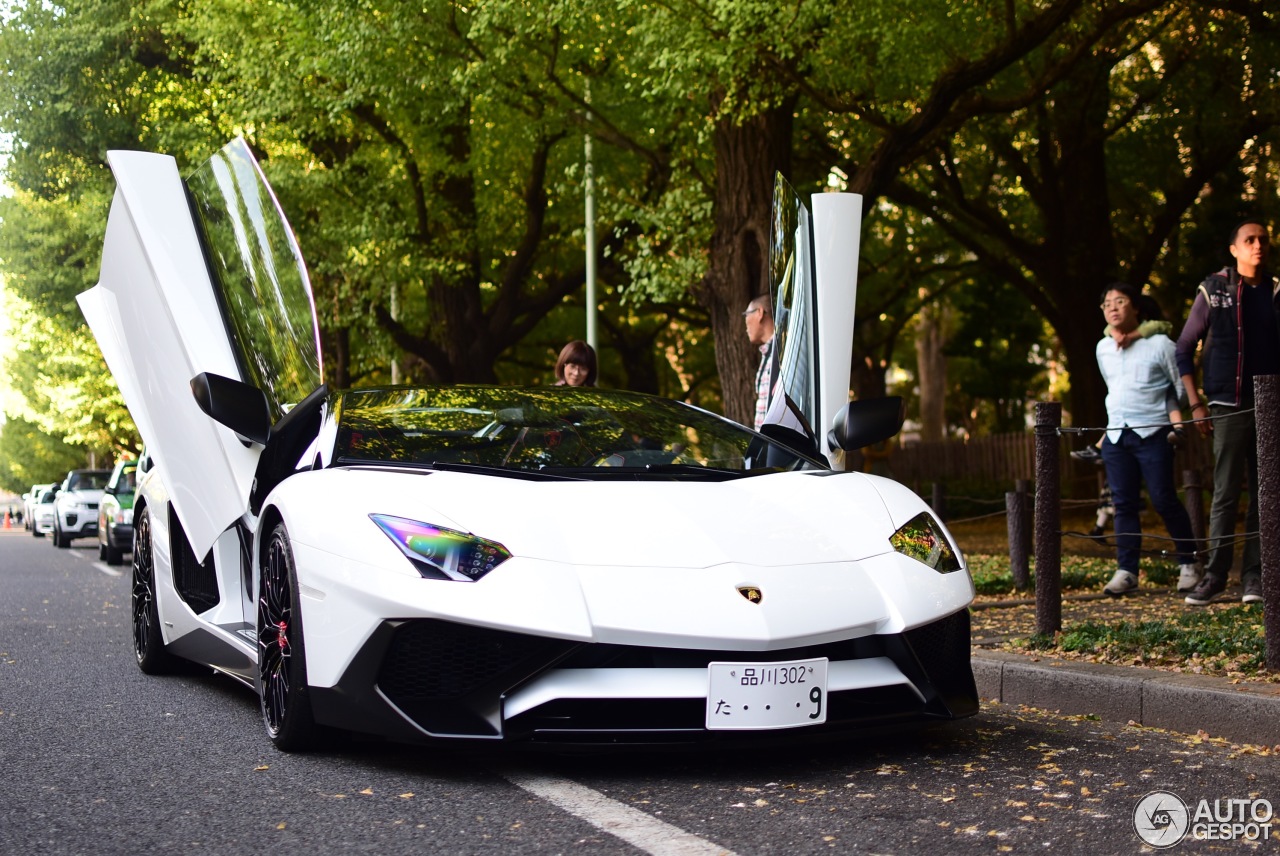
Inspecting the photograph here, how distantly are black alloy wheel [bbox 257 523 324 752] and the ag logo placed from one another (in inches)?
93.2

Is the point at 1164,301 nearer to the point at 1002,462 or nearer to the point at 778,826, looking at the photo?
the point at 1002,462

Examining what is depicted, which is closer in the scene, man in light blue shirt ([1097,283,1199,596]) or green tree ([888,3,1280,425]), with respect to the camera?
man in light blue shirt ([1097,283,1199,596])

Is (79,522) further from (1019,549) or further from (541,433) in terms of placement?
(541,433)

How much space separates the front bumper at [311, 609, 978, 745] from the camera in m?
3.96

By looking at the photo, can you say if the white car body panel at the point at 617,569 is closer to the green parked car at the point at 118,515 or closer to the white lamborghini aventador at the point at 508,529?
the white lamborghini aventador at the point at 508,529

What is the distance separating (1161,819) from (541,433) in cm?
241

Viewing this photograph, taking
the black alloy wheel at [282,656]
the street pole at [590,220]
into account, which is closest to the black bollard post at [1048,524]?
the black alloy wheel at [282,656]

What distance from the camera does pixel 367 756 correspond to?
15.0 ft

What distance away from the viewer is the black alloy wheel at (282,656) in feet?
14.7

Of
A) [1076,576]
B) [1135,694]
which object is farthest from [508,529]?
[1076,576]

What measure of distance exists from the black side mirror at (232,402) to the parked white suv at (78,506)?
20.0 metres

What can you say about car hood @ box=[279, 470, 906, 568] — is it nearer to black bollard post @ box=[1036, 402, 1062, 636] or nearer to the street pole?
black bollard post @ box=[1036, 402, 1062, 636]

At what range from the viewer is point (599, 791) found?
4.05m

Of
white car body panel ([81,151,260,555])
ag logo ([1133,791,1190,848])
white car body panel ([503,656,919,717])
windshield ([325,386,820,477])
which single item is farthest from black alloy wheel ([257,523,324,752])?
ag logo ([1133,791,1190,848])
